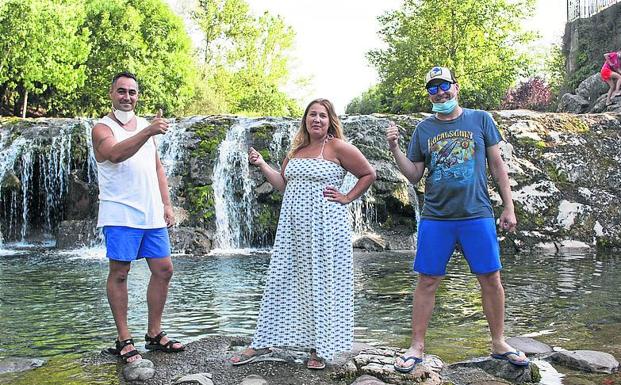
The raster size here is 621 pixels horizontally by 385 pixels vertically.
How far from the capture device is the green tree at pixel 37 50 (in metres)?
27.2

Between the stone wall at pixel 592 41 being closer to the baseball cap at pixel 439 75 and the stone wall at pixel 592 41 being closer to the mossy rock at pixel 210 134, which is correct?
the mossy rock at pixel 210 134

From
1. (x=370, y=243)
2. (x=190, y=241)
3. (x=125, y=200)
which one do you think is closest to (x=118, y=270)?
(x=125, y=200)

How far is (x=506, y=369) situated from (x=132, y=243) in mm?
2752

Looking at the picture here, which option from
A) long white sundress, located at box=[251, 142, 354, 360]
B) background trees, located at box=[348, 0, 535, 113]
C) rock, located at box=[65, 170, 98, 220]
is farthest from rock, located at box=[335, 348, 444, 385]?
background trees, located at box=[348, 0, 535, 113]

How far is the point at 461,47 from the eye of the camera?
34.9 meters

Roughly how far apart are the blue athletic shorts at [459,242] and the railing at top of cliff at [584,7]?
26.5 m

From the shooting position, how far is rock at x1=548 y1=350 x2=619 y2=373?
185 inches

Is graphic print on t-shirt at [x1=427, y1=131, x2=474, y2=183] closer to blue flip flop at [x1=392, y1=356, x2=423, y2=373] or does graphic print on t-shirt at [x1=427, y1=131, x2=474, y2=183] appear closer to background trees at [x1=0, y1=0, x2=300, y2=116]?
blue flip flop at [x1=392, y1=356, x2=423, y2=373]

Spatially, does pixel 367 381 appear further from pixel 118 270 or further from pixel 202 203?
pixel 202 203

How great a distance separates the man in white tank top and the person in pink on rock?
1813 cm

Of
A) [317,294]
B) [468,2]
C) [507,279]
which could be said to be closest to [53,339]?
[317,294]

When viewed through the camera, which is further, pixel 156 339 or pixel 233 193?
pixel 233 193

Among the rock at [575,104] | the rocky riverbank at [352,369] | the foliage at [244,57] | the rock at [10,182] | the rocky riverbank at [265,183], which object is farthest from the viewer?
the foliage at [244,57]

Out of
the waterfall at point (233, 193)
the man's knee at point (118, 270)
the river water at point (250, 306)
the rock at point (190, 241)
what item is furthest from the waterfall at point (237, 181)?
the man's knee at point (118, 270)
